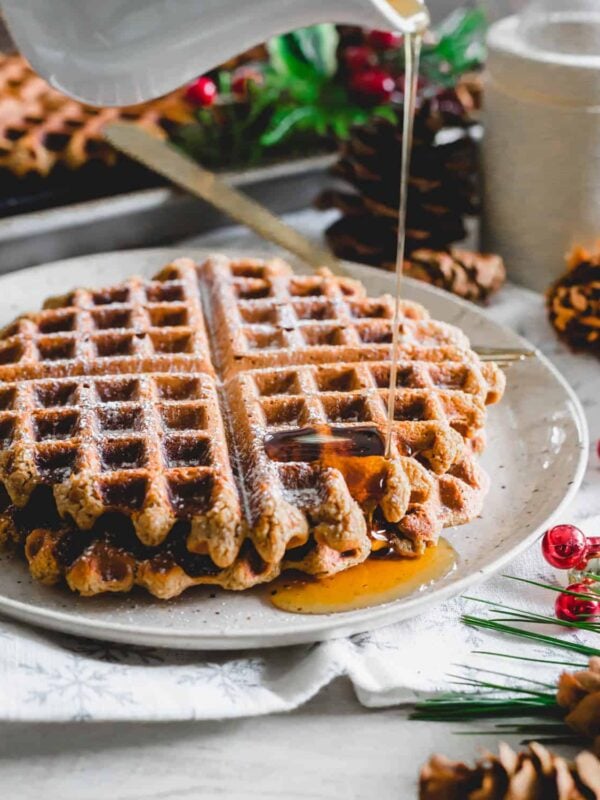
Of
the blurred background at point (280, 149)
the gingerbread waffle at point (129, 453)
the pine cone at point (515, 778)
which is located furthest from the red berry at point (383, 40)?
the pine cone at point (515, 778)

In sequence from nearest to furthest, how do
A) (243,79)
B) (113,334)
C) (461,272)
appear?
1. (113,334)
2. (461,272)
3. (243,79)

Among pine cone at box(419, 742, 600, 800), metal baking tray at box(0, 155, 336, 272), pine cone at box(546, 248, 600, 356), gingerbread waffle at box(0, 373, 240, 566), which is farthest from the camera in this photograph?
metal baking tray at box(0, 155, 336, 272)

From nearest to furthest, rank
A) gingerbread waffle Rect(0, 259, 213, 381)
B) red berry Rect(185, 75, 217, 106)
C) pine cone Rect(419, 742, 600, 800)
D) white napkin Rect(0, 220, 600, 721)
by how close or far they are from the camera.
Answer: pine cone Rect(419, 742, 600, 800)
white napkin Rect(0, 220, 600, 721)
gingerbread waffle Rect(0, 259, 213, 381)
red berry Rect(185, 75, 217, 106)

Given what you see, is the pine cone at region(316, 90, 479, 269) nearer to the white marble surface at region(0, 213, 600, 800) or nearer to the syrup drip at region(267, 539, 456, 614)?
the syrup drip at region(267, 539, 456, 614)

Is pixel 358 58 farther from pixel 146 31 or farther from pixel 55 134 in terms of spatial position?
pixel 146 31

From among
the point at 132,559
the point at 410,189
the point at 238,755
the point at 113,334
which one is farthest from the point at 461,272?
the point at 238,755

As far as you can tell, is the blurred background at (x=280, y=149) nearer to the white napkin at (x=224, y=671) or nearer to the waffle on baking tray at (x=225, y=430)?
the waffle on baking tray at (x=225, y=430)

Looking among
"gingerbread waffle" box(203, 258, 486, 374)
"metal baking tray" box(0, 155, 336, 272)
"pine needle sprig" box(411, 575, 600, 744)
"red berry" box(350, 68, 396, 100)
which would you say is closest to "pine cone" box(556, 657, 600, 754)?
"pine needle sprig" box(411, 575, 600, 744)
